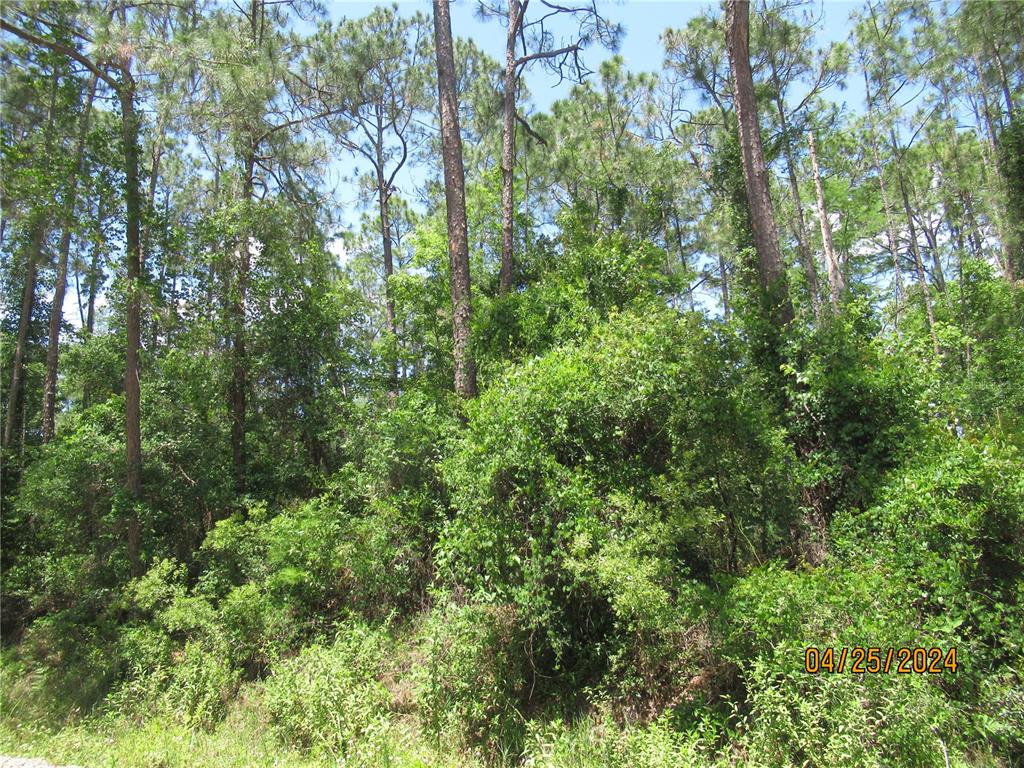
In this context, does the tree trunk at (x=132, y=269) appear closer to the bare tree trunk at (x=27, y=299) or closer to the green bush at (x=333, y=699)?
the bare tree trunk at (x=27, y=299)

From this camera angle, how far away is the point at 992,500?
430 cm

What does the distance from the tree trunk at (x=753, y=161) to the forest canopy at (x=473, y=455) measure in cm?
6

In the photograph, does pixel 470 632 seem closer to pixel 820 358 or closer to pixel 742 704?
pixel 742 704

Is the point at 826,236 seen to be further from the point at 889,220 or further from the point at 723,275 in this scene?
the point at 889,220

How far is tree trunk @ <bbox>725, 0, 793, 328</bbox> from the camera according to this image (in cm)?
727

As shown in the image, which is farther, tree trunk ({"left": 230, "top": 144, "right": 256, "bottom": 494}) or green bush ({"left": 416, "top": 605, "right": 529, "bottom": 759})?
tree trunk ({"left": 230, "top": 144, "right": 256, "bottom": 494})

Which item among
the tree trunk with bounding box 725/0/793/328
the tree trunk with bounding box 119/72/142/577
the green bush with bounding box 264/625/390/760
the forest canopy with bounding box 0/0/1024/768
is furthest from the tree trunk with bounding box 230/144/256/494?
the tree trunk with bounding box 725/0/793/328

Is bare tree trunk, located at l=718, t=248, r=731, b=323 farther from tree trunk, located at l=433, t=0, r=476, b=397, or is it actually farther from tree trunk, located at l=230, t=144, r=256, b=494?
tree trunk, located at l=230, t=144, r=256, b=494

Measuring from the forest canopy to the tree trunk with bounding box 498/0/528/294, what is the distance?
9 centimetres

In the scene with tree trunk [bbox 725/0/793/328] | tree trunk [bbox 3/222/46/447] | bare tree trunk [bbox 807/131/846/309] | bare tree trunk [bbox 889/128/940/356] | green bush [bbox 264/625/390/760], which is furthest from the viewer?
bare tree trunk [bbox 889/128/940/356]

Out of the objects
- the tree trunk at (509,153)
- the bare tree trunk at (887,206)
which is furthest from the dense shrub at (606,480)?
the bare tree trunk at (887,206)

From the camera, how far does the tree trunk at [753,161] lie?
7.27 m

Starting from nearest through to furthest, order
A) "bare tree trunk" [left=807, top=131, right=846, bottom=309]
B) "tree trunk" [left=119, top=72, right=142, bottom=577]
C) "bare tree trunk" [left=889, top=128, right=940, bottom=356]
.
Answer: "tree trunk" [left=119, top=72, right=142, bottom=577] → "bare tree trunk" [left=807, top=131, right=846, bottom=309] → "bare tree trunk" [left=889, top=128, right=940, bottom=356]
